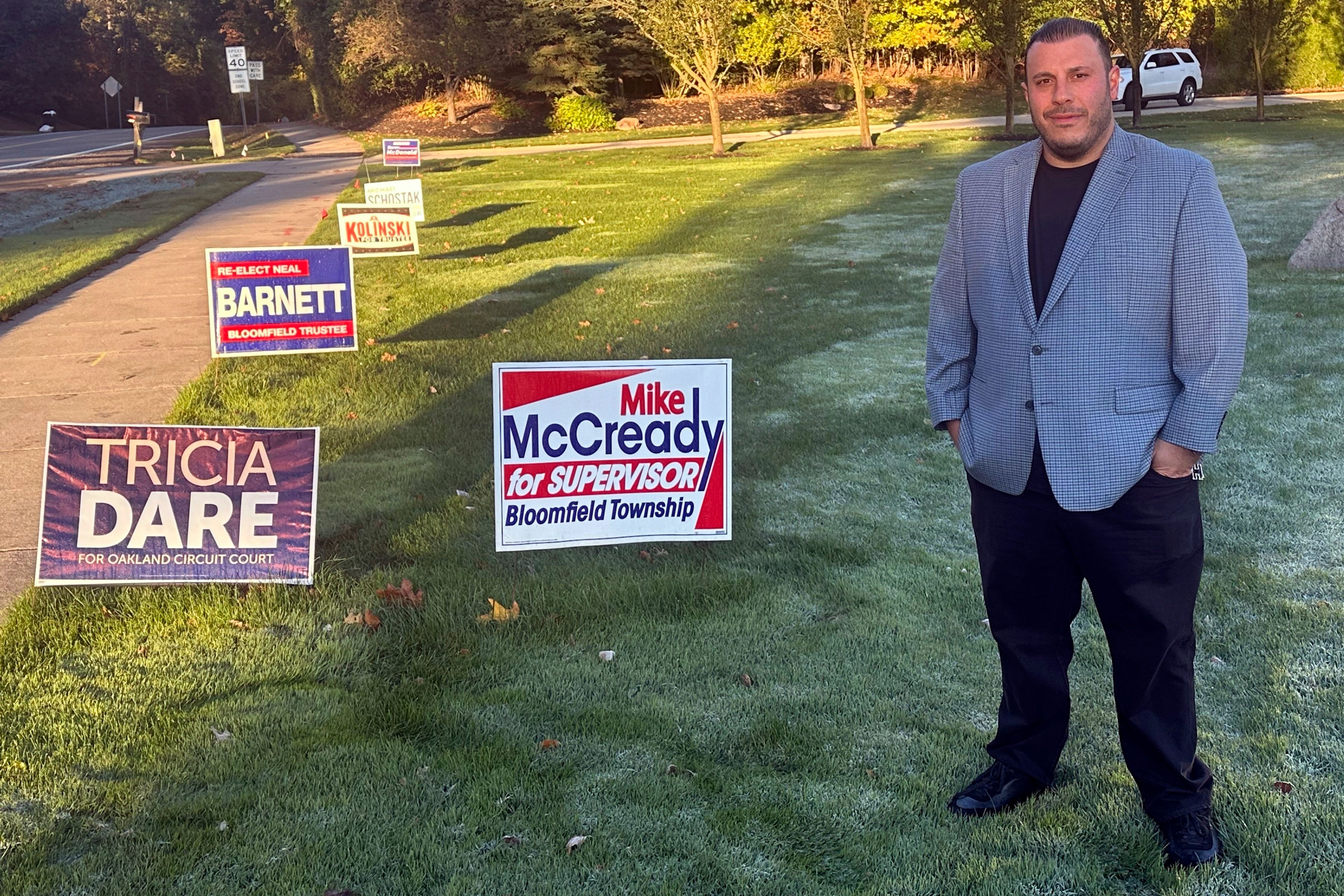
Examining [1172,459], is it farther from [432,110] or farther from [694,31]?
[432,110]

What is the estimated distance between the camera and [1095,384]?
296 centimetres

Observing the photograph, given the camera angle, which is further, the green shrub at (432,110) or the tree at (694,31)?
the green shrub at (432,110)

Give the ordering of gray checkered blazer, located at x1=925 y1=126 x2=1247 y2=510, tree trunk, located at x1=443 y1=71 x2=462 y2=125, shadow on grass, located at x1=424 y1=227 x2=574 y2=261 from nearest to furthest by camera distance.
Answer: gray checkered blazer, located at x1=925 y1=126 x2=1247 y2=510
shadow on grass, located at x1=424 y1=227 x2=574 y2=261
tree trunk, located at x1=443 y1=71 x2=462 y2=125

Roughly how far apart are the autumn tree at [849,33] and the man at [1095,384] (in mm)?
28675

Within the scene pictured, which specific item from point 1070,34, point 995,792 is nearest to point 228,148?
point 995,792

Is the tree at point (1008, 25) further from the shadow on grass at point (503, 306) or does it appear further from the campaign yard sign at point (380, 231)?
the campaign yard sign at point (380, 231)

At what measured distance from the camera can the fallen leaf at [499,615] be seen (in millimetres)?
4836

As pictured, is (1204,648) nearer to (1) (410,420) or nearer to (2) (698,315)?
(1) (410,420)

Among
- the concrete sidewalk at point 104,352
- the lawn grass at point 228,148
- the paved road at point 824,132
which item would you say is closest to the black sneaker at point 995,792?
the concrete sidewalk at point 104,352

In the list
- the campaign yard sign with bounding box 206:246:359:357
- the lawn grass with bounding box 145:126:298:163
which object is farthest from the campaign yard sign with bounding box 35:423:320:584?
the lawn grass with bounding box 145:126:298:163

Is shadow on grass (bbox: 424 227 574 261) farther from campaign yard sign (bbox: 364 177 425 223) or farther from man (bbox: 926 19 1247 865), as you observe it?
man (bbox: 926 19 1247 865)

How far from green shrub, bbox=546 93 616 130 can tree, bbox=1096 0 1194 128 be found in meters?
20.2

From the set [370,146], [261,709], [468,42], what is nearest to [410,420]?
[261,709]

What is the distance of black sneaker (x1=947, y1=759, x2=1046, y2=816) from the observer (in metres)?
3.44
